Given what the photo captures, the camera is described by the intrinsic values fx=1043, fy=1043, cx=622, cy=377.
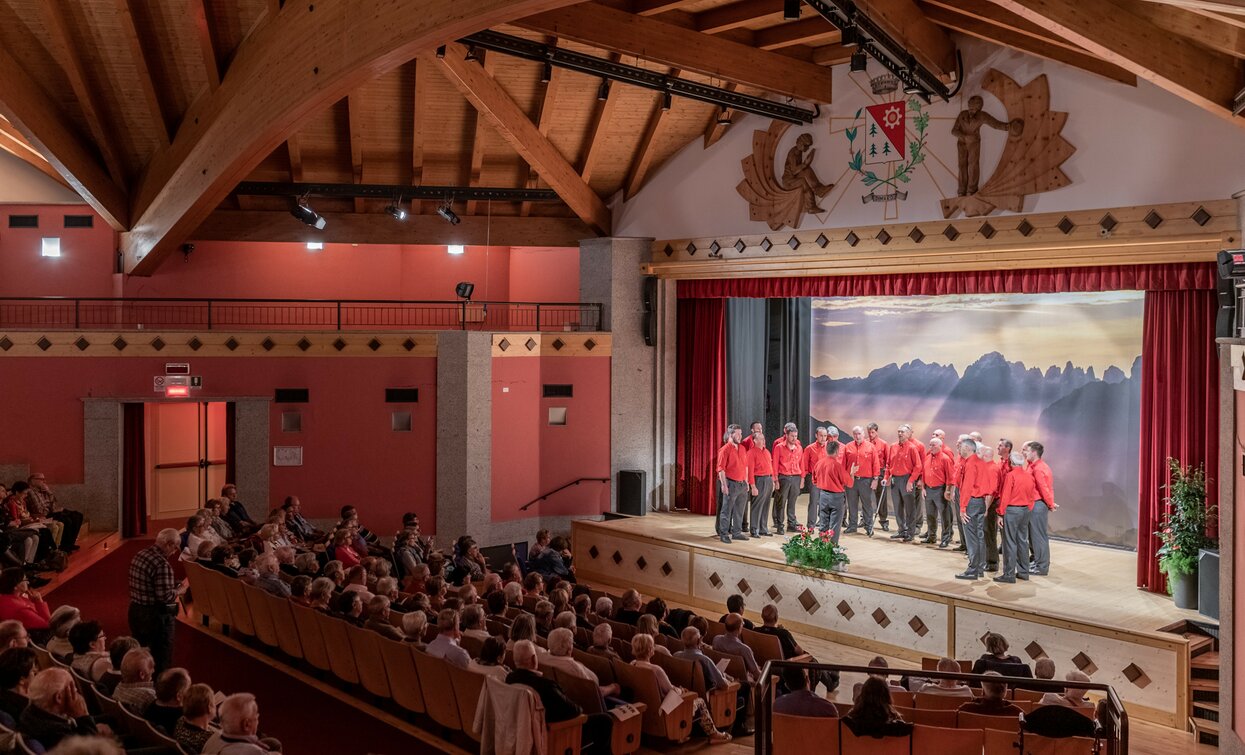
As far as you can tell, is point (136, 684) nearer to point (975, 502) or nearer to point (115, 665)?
point (115, 665)

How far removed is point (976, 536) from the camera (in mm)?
11133

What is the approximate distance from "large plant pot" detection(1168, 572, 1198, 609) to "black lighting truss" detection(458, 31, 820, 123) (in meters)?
6.77

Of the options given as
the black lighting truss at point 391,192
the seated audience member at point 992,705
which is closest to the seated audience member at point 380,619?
the seated audience member at point 992,705

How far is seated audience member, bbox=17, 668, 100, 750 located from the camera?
5.19 metres

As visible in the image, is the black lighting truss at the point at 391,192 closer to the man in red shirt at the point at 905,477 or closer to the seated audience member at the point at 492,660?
the man in red shirt at the point at 905,477

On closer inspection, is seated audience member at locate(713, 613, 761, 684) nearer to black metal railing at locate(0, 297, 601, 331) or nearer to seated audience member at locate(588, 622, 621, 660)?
seated audience member at locate(588, 622, 621, 660)

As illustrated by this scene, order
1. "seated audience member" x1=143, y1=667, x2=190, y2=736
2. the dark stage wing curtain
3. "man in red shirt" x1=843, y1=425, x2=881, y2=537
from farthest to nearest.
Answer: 1. the dark stage wing curtain
2. "man in red shirt" x1=843, y1=425, x2=881, y2=537
3. "seated audience member" x1=143, y1=667, x2=190, y2=736

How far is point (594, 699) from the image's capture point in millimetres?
6781

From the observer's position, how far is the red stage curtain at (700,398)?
583 inches

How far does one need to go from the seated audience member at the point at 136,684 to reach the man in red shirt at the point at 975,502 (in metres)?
8.15

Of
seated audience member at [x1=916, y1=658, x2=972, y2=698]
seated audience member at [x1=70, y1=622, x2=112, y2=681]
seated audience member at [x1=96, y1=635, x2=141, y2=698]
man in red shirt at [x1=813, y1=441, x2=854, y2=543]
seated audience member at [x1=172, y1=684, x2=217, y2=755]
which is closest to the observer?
seated audience member at [x1=172, y1=684, x2=217, y2=755]

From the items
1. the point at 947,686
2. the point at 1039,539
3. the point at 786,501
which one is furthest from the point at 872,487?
the point at 947,686

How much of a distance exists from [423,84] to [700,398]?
5.71 meters

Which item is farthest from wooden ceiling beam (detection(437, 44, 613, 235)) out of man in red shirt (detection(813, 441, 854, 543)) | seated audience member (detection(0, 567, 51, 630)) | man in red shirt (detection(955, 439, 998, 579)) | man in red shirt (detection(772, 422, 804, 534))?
seated audience member (detection(0, 567, 51, 630))
